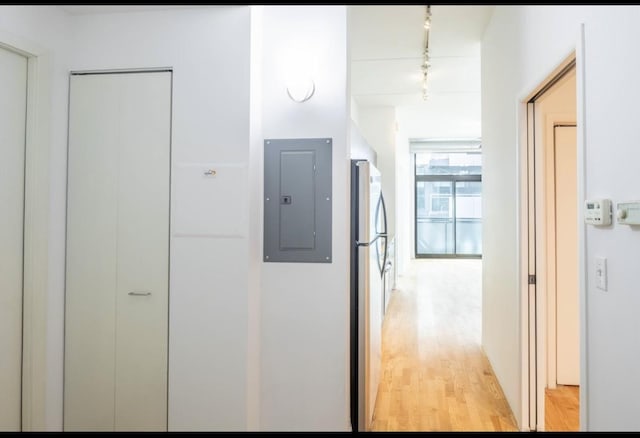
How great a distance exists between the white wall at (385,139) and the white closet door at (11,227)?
5.09 meters

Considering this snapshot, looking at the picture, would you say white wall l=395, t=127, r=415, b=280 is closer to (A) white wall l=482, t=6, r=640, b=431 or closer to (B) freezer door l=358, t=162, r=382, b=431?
(B) freezer door l=358, t=162, r=382, b=431

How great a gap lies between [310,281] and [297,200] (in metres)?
0.47

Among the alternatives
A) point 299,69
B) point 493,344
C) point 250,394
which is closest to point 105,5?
point 299,69

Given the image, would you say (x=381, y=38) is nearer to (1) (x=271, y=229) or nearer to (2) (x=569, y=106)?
A: (2) (x=569, y=106)

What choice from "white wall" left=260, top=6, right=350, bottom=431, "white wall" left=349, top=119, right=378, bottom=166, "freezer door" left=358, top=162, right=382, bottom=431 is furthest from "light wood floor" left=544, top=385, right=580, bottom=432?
"white wall" left=349, top=119, right=378, bottom=166

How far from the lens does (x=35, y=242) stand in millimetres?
2268

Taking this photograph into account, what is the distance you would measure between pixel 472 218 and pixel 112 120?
9.73 metres

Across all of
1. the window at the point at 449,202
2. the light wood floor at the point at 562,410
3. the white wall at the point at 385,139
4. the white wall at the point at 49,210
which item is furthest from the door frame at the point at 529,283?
the window at the point at 449,202

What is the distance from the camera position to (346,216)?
2.37m

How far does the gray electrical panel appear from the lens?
2361 millimetres

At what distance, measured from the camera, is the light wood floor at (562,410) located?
258 centimetres

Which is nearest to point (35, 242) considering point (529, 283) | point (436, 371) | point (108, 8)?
point (108, 8)

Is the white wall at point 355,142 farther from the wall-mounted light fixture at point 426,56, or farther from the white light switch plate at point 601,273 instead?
the white light switch plate at point 601,273

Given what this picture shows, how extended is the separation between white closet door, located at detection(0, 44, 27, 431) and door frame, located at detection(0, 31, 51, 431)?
0.02 metres
